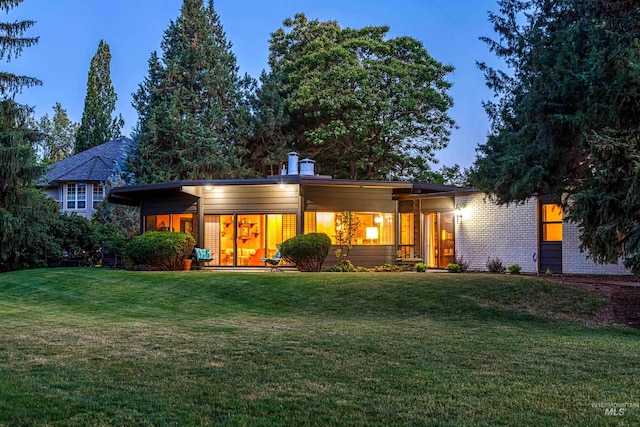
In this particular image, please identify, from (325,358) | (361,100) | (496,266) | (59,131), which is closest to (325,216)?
(496,266)

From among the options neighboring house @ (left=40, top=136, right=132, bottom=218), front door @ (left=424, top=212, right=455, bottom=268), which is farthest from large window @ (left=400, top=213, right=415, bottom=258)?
neighboring house @ (left=40, top=136, right=132, bottom=218)

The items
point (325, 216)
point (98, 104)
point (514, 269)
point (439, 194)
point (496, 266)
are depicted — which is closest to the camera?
point (514, 269)

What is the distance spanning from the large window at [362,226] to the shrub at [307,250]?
6.04 ft

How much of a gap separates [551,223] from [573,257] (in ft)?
3.63

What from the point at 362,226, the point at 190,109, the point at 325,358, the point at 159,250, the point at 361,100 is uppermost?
the point at 190,109

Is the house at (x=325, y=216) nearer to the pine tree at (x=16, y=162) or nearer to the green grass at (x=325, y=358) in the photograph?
the pine tree at (x=16, y=162)

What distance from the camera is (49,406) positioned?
3961 millimetres

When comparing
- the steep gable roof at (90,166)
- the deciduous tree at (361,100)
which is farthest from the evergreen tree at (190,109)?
the steep gable roof at (90,166)

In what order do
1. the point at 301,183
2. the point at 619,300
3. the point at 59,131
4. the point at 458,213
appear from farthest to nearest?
the point at 59,131 < the point at 458,213 < the point at 301,183 < the point at 619,300

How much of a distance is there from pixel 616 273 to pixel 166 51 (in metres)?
24.5

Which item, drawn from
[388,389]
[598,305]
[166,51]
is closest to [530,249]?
[598,305]

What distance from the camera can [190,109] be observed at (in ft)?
100

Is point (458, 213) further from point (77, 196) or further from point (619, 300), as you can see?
point (77, 196)

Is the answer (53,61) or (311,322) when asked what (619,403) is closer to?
(311,322)
